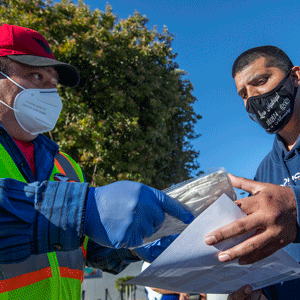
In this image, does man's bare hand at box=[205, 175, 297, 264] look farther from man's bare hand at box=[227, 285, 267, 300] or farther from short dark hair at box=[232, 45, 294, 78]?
short dark hair at box=[232, 45, 294, 78]

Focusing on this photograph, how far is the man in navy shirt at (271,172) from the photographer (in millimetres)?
1024

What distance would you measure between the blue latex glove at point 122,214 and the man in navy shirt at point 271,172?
0.75 ft

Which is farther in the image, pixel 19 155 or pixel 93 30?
pixel 93 30

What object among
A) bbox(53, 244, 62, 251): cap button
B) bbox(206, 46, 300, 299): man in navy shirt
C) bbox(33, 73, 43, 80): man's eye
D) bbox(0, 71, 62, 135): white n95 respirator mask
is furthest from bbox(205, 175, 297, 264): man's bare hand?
bbox(33, 73, 43, 80): man's eye

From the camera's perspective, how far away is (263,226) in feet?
3.34

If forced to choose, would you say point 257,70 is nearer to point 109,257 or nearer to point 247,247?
point 247,247

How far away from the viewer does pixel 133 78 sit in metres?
9.36

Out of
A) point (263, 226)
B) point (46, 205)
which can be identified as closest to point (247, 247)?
point (263, 226)

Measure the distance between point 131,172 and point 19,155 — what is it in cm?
704

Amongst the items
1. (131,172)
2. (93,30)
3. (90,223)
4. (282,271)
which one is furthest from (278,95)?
(93,30)

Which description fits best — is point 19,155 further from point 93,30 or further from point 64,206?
point 93,30

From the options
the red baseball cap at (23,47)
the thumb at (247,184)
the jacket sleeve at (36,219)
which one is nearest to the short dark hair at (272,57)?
the thumb at (247,184)

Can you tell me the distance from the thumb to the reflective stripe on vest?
0.91 metres

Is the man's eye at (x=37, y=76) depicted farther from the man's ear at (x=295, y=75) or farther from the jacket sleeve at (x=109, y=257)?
the man's ear at (x=295, y=75)
